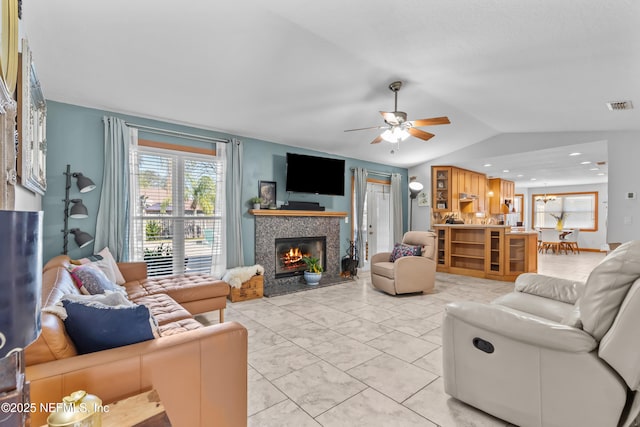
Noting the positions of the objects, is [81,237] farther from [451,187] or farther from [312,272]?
[451,187]

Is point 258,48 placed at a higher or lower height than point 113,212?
higher

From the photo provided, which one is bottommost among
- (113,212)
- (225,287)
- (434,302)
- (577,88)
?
(434,302)

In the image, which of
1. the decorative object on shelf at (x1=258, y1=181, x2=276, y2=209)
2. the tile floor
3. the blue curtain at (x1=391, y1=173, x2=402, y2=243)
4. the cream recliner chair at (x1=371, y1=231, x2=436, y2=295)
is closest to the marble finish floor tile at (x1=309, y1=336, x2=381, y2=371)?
the tile floor

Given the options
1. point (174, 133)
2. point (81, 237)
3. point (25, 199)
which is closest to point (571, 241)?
point (174, 133)

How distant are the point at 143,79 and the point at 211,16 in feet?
3.92

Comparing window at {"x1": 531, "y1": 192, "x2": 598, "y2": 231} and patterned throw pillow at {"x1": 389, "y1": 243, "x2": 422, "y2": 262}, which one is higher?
window at {"x1": 531, "y1": 192, "x2": 598, "y2": 231}

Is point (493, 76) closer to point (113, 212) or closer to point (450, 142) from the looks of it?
point (450, 142)

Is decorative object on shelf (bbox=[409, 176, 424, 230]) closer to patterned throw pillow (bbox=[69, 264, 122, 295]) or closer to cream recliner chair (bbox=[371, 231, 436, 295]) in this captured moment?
cream recliner chair (bbox=[371, 231, 436, 295])

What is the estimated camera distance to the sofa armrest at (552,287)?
2615mm

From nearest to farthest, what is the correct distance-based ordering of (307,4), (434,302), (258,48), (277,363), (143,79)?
1. (307,4)
2. (277,363)
3. (258,48)
4. (143,79)
5. (434,302)

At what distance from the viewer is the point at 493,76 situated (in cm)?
324

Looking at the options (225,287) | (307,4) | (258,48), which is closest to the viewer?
(307,4)

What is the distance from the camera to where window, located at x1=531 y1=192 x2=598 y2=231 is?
10891mm

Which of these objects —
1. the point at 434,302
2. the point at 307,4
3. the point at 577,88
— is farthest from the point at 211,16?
the point at 434,302
